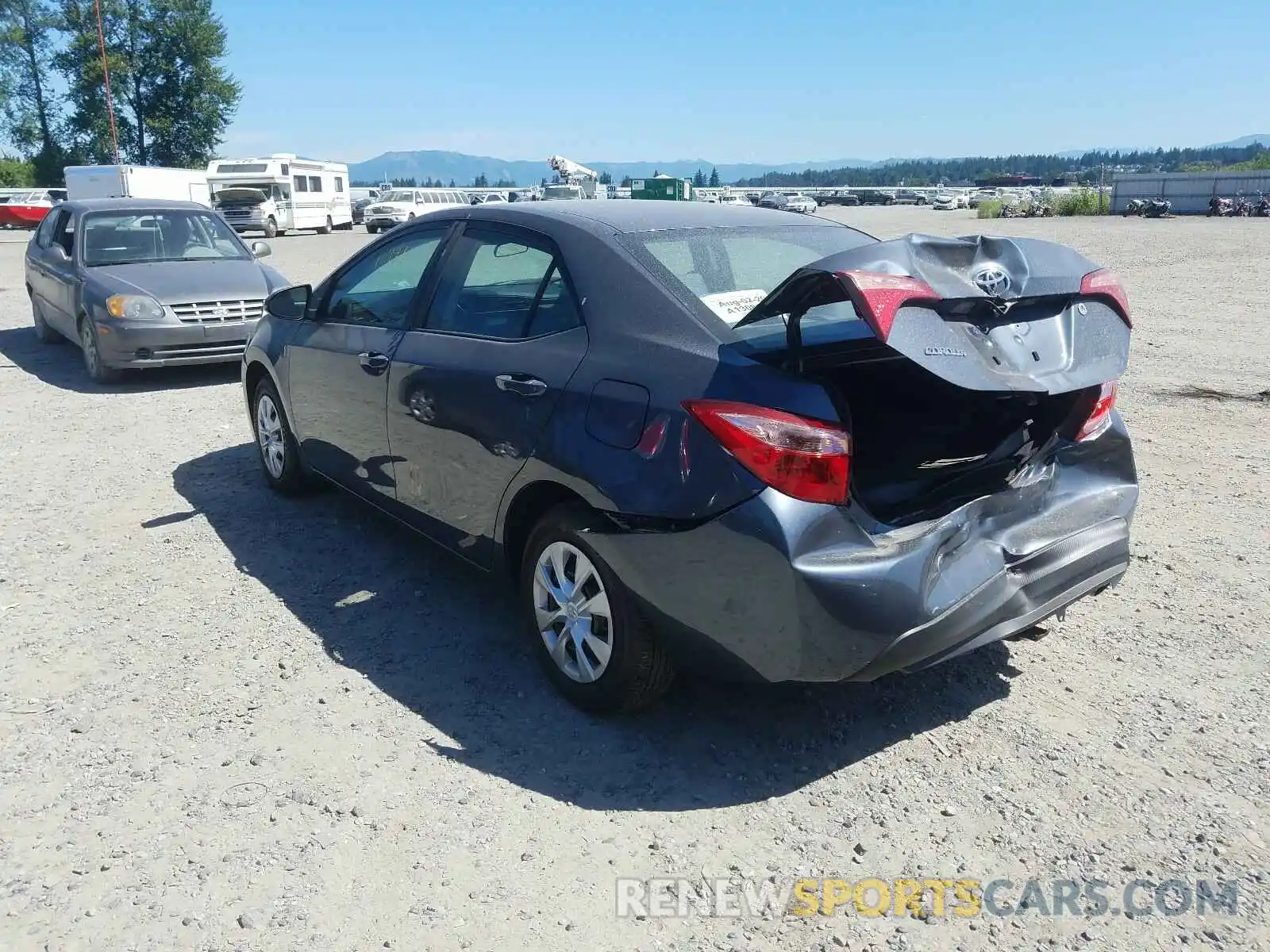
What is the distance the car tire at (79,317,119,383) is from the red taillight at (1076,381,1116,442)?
8.61 m

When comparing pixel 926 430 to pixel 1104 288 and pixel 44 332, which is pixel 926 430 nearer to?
pixel 1104 288

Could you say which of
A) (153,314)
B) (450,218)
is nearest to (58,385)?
(153,314)

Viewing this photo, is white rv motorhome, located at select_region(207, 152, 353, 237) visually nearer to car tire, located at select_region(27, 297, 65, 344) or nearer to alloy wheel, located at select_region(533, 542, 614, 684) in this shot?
car tire, located at select_region(27, 297, 65, 344)

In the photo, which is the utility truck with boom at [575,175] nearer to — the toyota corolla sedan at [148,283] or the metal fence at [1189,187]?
the metal fence at [1189,187]

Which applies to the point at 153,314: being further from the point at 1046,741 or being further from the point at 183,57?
the point at 183,57

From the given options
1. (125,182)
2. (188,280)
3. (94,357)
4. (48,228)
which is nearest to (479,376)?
(188,280)

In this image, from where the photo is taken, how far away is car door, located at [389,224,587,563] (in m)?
3.64

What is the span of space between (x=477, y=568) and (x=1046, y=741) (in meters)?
2.23

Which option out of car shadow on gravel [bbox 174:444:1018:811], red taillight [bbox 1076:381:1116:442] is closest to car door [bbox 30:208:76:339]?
car shadow on gravel [bbox 174:444:1018:811]

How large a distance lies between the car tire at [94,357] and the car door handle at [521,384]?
7027 mm

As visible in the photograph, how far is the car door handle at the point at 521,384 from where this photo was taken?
11.7ft

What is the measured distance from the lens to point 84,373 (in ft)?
33.7

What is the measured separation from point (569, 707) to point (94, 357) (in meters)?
7.88

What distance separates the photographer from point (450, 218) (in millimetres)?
4504
